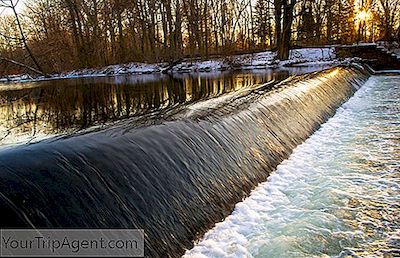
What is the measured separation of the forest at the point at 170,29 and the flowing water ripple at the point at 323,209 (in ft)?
77.4

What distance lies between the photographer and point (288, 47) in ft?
81.2

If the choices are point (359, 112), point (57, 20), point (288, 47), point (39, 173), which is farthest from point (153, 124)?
point (57, 20)

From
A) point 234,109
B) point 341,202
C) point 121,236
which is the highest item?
point 234,109

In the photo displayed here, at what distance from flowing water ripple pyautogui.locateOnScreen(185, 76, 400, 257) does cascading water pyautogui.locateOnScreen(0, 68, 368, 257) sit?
212 millimetres

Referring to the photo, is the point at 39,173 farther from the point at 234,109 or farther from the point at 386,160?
the point at 386,160

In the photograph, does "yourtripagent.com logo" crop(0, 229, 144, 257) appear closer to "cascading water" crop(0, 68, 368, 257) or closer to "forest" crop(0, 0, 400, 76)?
"cascading water" crop(0, 68, 368, 257)

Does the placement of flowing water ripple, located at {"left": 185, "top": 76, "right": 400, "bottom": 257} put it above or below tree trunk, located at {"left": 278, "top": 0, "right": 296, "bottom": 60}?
below

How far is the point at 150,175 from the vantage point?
319 cm

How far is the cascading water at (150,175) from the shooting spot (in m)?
2.44

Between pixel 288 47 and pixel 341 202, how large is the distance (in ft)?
73.1

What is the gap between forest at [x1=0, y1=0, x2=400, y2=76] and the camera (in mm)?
28359

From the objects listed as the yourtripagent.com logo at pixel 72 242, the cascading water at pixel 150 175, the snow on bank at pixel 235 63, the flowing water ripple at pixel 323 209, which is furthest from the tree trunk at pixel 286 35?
the yourtripagent.com logo at pixel 72 242

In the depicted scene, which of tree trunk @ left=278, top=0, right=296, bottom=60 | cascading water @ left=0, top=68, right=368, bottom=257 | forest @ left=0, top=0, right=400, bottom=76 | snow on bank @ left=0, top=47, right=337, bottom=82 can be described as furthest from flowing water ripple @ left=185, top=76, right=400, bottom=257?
forest @ left=0, top=0, right=400, bottom=76

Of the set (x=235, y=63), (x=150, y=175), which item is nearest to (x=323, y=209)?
(x=150, y=175)
